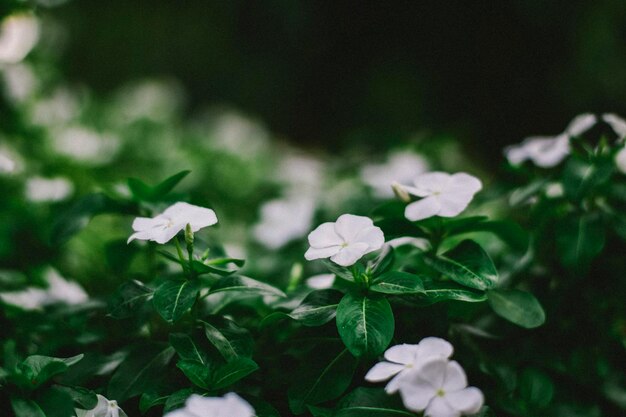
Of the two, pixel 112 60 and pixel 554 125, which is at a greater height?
pixel 112 60

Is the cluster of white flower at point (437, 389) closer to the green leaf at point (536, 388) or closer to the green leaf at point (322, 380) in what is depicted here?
the green leaf at point (322, 380)

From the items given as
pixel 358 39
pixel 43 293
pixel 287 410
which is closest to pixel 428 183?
pixel 287 410

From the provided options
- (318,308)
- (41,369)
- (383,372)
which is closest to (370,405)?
(383,372)

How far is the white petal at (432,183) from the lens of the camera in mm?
1130

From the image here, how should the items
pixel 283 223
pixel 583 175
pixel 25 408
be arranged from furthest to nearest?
pixel 283 223 < pixel 583 175 < pixel 25 408

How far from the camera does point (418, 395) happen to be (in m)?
0.84

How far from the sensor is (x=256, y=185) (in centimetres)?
293

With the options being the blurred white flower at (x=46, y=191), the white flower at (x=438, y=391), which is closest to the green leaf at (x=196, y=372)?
the white flower at (x=438, y=391)

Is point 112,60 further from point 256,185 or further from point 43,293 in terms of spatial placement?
point 43,293

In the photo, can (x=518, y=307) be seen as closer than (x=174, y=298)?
No

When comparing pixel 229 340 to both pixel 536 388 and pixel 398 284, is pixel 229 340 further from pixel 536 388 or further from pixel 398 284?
pixel 536 388

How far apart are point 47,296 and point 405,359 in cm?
94

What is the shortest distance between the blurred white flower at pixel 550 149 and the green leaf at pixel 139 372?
0.94 m

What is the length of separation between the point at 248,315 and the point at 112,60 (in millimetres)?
4105
